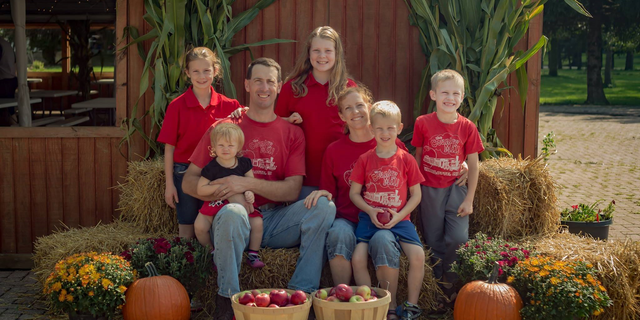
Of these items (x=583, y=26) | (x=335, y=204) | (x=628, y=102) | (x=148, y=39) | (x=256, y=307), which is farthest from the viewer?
(x=583, y=26)

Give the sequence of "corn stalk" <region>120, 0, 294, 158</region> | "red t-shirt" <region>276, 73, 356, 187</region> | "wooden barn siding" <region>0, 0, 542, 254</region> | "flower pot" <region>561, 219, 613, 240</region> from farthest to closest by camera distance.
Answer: "flower pot" <region>561, 219, 613, 240</region> → "wooden barn siding" <region>0, 0, 542, 254</region> → "corn stalk" <region>120, 0, 294, 158</region> → "red t-shirt" <region>276, 73, 356, 187</region>

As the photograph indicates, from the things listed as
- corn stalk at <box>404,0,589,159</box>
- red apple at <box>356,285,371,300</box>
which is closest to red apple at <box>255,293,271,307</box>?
red apple at <box>356,285,371,300</box>

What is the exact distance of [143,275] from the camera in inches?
143

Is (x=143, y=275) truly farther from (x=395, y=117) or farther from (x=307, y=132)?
(x=395, y=117)

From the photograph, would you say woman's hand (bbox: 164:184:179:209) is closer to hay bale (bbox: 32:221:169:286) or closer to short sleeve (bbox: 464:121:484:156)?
hay bale (bbox: 32:221:169:286)

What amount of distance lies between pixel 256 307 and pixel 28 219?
2488 mm

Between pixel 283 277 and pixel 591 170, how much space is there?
6692 millimetres

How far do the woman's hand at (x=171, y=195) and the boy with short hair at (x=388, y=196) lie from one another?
3.53 feet

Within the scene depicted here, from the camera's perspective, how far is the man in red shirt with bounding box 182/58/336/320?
3445mm

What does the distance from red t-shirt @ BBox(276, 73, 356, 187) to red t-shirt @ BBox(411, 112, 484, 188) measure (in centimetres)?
54

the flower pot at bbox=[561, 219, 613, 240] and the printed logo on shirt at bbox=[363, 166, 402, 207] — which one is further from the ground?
the printed logo on shirt at bbox=[363, 166, 402, 207]

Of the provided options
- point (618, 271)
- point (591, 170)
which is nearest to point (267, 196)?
point (618, 271)

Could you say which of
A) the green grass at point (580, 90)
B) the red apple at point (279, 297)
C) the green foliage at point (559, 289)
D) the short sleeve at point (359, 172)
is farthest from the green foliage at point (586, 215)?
the green grass at point (580, 90)

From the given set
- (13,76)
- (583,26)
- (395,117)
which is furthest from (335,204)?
(583,26)
